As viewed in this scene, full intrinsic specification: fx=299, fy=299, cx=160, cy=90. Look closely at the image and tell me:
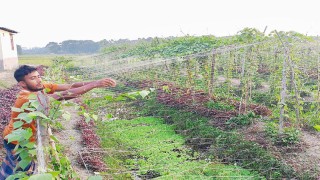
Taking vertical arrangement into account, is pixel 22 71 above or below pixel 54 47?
below

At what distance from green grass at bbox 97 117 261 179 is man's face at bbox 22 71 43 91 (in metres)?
1.47

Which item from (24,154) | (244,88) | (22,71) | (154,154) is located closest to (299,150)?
(244,88)

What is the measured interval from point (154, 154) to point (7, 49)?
2023 cm

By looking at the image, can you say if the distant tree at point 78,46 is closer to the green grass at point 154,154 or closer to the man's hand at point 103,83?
the green grass at point 154,154

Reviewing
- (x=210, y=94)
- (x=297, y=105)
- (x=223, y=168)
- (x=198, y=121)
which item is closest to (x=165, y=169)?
(x=223, y=168)

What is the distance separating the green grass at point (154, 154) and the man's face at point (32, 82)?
1.47 meters

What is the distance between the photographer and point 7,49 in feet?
72.1

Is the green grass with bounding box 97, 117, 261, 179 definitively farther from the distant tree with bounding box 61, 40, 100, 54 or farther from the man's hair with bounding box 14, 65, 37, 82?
the distant tree with bounding box 61, 40, 100, 54

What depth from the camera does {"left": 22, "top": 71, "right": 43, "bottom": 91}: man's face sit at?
2508 millimetres

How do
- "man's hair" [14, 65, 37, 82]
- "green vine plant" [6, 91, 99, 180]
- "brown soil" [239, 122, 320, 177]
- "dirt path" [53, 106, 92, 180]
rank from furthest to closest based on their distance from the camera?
"dirt path" [53, 106, 92, 180], "brown soil" [239, 122, 320, 177], "man's hair" [14, 65, 37, 82], "green vine plant" [6, 91, 99, 180]

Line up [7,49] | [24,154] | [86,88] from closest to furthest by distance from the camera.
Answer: [24,154] < [86,88] < [7,49]

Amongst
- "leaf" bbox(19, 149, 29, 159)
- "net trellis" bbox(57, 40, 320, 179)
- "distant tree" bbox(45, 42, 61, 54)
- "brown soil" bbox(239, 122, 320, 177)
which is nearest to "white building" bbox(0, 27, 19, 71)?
"net trellis" bbox(57, 40, 320, 179)

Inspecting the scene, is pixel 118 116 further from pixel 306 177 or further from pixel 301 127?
pixel 306 177

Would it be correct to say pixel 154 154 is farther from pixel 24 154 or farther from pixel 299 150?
pixel 24 154
